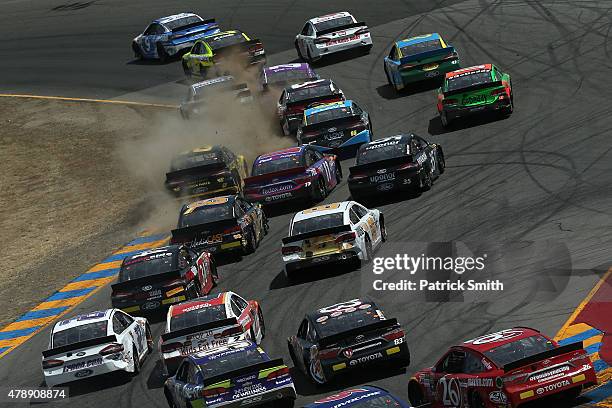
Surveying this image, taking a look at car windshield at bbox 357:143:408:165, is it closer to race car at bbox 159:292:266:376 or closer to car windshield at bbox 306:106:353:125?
car windshield at bbox 306:106:353:125

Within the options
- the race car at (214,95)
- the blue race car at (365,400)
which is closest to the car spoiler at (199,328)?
the blue race car at (365,400)

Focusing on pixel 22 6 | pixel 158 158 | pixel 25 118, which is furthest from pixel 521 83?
pixel 22 6

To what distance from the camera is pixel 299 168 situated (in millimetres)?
32625

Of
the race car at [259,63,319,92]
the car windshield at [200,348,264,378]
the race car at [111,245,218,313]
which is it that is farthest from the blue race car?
the race car at [259,63,319,92]

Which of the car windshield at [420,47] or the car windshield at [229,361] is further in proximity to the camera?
the car windshield at [420,47]

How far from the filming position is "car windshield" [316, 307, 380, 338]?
20766 millimetres

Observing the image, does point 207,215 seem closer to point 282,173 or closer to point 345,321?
point 282,173

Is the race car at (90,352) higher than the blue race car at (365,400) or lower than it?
lower

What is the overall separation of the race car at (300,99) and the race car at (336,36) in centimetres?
597

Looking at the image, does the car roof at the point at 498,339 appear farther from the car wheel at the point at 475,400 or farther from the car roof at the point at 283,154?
the car roof at the point at 283,154

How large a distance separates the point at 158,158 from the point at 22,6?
2910 centimetres

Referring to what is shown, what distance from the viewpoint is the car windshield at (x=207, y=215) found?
99.7 feet

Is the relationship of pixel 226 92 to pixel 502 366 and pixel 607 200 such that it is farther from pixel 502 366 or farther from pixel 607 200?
pixel 502 366

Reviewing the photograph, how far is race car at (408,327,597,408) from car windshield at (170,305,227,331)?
6.42m
